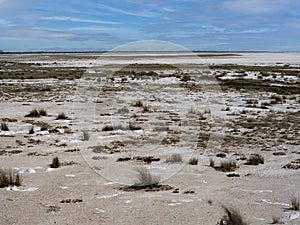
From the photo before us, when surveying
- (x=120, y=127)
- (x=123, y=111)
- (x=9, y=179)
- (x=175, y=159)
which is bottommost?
(x=123, y=111)

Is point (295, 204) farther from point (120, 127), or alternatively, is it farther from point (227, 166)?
point (120, 127)

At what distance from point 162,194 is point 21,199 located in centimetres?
293

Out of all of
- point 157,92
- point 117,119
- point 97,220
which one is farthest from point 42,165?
point 157,92

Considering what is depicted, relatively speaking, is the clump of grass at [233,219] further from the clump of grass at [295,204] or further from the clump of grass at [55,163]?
the clump of grass at [55,163]

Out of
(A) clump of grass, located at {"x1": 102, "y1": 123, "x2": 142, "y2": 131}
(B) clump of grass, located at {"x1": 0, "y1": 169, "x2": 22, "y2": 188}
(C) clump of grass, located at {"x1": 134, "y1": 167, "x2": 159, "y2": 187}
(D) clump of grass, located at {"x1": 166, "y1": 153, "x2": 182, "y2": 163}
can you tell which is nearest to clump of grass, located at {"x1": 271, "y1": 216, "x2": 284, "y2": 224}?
(C) clump of grass, located at {"x1": 134, "y1": 167, "x2": 159, "y2": 187}

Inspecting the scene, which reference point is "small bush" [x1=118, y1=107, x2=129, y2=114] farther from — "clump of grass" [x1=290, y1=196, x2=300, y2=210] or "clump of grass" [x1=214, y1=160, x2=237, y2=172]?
"clump of grass" [x1=290, y1=196, x2=300, y2=210]

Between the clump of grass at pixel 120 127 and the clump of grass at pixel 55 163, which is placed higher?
the clump of grass at pixel 55 163

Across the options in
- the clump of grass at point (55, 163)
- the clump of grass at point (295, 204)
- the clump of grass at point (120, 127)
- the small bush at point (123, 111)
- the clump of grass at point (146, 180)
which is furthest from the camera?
the small bush at point (123, 111)

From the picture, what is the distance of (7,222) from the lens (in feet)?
26.2

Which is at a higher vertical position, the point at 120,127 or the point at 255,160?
the point at 255,160

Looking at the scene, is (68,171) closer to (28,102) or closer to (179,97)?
(28,102)

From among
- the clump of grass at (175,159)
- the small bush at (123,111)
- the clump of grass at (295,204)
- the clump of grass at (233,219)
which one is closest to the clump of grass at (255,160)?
the clump of grass at (175,159)

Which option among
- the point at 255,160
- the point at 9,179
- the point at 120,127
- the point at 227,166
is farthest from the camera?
the point at 120,127

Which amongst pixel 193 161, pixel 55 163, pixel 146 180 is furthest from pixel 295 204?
pixel 55 163
